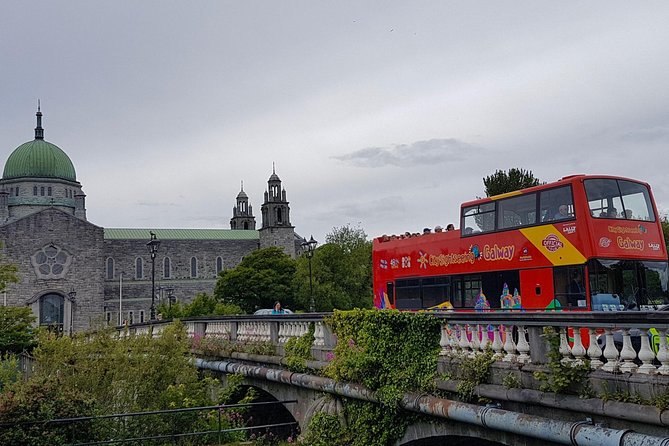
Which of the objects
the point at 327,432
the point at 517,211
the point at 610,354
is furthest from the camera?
the point at 517,211

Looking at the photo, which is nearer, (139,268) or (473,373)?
(473,373)

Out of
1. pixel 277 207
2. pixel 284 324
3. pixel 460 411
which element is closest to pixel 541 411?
pixel 460 411

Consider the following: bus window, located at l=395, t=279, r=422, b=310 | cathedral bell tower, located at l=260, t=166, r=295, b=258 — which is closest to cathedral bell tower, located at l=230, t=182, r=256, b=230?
cathedral bell tower, located at l=260, t=166, r=295, b=258

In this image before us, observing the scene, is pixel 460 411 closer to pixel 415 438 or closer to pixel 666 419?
pixel 415 438

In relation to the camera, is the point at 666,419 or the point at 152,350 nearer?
the point at 666,419

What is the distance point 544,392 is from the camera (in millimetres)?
8523

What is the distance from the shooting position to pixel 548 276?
55.6 feet

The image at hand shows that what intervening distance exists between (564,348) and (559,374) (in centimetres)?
43

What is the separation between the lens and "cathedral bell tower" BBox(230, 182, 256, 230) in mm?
110625

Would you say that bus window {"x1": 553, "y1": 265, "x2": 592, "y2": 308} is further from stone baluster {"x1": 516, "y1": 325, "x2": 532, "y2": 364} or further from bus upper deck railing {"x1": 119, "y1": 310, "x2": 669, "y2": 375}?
stone baluster {"x1": 516, "y1": 325, "x2": 532, "y2": 364}

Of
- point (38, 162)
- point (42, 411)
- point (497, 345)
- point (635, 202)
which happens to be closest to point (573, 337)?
point (497, 345)

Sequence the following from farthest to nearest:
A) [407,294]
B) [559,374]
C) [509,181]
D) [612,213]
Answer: [509,181], [407,294], [612,213], [559,374]

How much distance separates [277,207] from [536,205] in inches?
2938

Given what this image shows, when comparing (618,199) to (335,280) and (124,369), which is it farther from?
(335,280)
